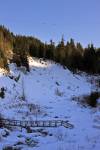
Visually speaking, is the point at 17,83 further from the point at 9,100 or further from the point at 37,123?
the point at 37,123

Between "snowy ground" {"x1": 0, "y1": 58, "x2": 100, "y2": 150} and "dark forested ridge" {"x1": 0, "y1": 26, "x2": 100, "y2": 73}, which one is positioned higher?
"dark forested ridge" {"x1": 0, "y1": 26, "x2": 100, "y2": 73}

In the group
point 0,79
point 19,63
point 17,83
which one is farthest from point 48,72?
point 0,79

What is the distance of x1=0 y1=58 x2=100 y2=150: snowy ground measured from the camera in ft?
89.6

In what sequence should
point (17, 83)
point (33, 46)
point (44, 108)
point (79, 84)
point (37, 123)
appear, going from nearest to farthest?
1. point (37, 123)
2. point (44, 108)
3. point (17, 83)
4. point (79, 84)
5. point (33, 46)

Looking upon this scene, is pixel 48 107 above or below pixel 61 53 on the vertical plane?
below

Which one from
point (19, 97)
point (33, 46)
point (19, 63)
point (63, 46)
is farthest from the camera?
point (63, 46)

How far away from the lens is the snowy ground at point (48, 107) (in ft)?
89.6

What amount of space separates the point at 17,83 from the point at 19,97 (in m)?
9.56

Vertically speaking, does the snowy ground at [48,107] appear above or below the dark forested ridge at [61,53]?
below

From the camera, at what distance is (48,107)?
6172cm

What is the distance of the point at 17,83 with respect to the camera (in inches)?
2943

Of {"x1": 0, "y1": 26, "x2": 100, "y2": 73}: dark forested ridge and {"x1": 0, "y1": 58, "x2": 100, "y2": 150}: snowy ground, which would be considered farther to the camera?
{"x1": 0, "y1": 26, "x2": 100, "y2": 73}: dark forested ridge

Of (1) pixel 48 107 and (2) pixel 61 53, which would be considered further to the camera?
(2) pixel 61 53

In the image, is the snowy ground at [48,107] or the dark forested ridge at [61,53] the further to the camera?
the dark forested ridge at [61,53]
